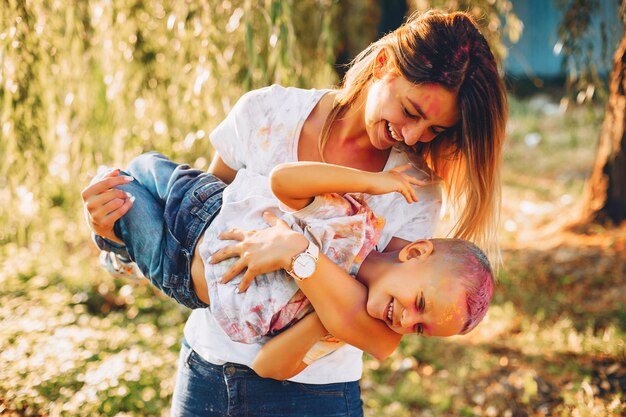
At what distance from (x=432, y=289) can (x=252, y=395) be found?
508 mm

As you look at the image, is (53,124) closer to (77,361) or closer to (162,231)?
(77,361)

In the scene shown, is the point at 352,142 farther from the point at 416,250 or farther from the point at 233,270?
the point at 233,270

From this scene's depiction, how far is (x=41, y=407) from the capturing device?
258 centimetres

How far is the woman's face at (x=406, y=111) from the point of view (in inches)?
60.6

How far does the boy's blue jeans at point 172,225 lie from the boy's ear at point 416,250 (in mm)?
461

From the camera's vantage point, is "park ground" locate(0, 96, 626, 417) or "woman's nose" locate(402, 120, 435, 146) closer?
"woman's nose" locate(402, 120, 435, 146)

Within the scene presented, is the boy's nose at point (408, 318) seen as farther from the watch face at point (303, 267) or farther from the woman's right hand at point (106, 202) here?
the woman's right hand at point (106, 202)

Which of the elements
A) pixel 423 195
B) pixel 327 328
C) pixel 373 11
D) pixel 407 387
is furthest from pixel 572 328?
pixel 327 328

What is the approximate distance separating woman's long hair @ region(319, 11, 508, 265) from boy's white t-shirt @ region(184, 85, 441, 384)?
8 centimetres

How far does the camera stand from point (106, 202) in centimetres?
159

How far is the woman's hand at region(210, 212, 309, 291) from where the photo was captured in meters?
1.42

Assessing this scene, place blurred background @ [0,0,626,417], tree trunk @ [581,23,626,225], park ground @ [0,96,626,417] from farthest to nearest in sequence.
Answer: tree trunk @ [581,23,626,225]
park ground @ [0,96,626,417]
blurred background @ [0,0,626,417]

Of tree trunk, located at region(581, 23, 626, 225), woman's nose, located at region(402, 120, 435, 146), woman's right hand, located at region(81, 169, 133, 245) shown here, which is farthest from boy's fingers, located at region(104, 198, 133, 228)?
tree trunk, located at region(581, 23, 626, 225)

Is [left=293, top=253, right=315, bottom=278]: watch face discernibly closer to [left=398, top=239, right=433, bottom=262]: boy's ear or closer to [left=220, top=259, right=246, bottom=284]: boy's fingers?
[left=220, top=259, right=246, bottom=284]: boy's fingers
